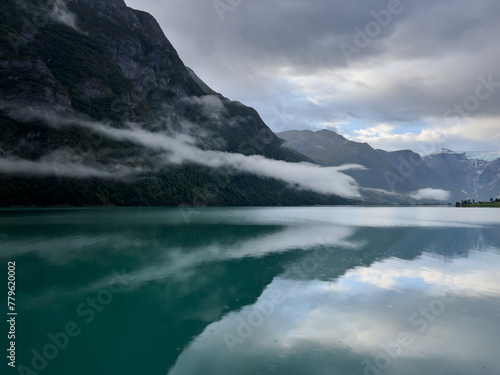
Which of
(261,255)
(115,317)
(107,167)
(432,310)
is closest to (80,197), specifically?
(107,167)

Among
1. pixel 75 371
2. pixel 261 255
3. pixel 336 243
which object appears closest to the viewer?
pixel 75 371

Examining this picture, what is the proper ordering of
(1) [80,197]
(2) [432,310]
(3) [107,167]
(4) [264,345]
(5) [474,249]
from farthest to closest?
(3) [107,167], (1) [80,197], (5) [474,249], (2) [432,310], (4) [264,345]

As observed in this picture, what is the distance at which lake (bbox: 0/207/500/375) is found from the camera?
43.4 feet

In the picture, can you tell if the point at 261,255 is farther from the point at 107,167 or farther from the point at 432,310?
the point at 107,167

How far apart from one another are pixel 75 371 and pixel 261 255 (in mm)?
26623

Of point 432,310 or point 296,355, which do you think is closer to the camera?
point 296,355

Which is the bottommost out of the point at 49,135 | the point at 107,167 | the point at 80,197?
the point at 80,197

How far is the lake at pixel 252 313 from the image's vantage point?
13.2 meters

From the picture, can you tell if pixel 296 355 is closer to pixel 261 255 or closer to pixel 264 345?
pixel 264 345

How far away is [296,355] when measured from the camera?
1369 centimetres

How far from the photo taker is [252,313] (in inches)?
751

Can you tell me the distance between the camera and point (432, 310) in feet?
64.5

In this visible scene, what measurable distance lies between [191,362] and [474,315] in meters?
17.5

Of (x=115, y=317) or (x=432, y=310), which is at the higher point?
(x=432, y=310)
